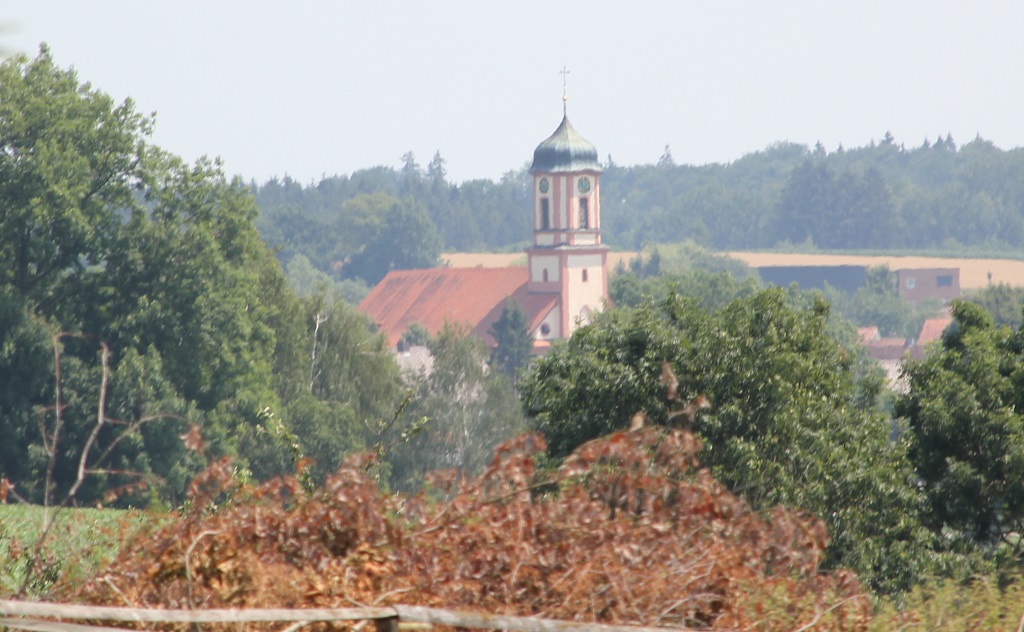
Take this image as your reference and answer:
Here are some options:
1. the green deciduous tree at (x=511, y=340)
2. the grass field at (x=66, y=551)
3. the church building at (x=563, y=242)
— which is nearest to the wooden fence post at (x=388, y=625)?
the grass field at (x=66, y=551)

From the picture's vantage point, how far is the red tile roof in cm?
9175

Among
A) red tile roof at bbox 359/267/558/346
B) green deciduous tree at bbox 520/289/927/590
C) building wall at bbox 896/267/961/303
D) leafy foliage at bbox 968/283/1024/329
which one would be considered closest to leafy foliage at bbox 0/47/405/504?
green deciduous tree at bbox 520/289/927/590

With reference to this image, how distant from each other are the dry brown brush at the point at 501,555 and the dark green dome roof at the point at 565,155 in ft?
257

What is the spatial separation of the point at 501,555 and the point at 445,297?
90.8 m

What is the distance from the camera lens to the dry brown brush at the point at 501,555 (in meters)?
5.57

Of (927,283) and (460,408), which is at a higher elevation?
(927,283)

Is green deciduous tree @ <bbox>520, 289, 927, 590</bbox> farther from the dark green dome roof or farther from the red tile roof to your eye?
the red tile roof

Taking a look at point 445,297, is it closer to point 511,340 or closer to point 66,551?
point 511,340

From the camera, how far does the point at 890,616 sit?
629cm

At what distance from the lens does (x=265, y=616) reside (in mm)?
4180

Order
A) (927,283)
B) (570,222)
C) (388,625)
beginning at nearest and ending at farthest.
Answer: (388,625) < (570,222) < (927,283)

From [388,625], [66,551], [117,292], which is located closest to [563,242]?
[117,292]

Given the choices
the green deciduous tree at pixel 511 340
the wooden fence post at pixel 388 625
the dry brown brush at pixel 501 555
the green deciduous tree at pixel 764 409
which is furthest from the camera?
the green deciduous tree at pixel 511 340

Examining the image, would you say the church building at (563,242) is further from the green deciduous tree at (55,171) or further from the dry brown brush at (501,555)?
the dry brown brush at (501,555)
